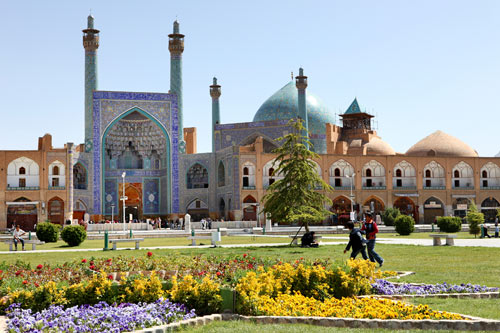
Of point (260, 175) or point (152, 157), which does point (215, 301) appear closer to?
point (260, 175)

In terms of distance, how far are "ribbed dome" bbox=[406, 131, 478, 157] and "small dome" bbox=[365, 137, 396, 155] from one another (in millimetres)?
1879

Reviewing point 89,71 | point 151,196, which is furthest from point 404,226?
point 89,71

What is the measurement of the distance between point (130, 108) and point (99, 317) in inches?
1688

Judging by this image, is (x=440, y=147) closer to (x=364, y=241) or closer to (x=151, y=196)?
(x=151, y=196)

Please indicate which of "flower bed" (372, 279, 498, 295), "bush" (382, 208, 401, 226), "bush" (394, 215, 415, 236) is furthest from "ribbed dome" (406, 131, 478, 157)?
"flower bed" (372, 279, 498, 295)

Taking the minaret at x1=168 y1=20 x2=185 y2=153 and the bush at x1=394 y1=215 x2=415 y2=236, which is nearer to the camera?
the bush at x1=394 y1=215 x2=415 y2=236

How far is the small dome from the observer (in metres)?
54.5

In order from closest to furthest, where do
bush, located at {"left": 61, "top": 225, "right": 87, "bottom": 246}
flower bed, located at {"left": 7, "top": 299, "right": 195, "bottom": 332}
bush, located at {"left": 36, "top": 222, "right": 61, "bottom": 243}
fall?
flower bed, located at {"left": 7, "top": 299, "right": 195, "bottom": 332} → bush, located at {"left": 61, "top": 225, "right": 87, "bottom": 246} → bush, located at {"left": 36, "top": 222, "right": 61, "bottom": 243}

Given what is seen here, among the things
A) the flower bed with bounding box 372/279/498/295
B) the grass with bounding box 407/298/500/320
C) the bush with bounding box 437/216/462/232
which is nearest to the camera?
the grass with bounding box 407/298/500/320

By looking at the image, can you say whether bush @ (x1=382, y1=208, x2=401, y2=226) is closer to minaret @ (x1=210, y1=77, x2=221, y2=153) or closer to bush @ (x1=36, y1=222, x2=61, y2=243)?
minaret @ (x1=210, y1=77, x2=221, y2=153)

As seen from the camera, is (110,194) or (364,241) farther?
(110,194)

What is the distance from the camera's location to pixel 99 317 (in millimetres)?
7398

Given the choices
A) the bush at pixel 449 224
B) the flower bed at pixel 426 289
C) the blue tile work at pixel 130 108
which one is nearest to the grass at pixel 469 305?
the flower bed at pixel 426 289

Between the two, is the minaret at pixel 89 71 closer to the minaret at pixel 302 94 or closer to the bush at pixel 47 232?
the minaret at pixel 302 94
